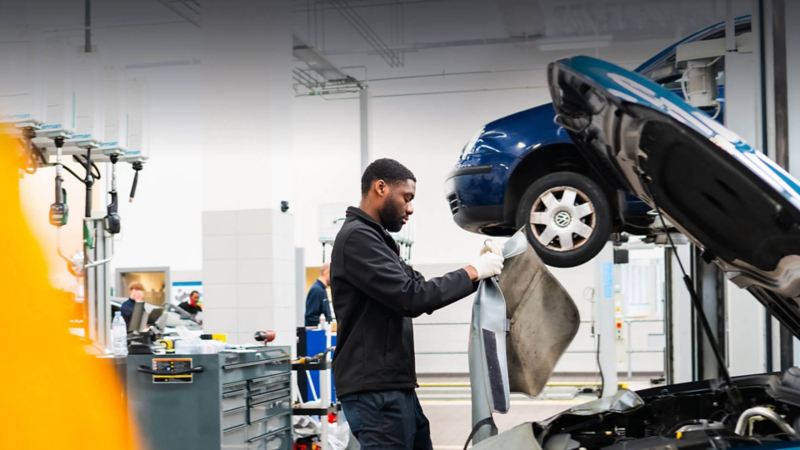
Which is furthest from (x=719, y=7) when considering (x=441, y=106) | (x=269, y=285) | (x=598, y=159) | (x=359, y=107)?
(x=598, y=159)

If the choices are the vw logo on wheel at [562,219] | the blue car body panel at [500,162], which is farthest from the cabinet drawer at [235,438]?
the vw logo on wheel at [562,219]

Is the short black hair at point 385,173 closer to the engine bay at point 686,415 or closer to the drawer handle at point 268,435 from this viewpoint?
the engine bay at point 686,415

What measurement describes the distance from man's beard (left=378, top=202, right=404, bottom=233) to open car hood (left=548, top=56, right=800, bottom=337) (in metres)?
0.69

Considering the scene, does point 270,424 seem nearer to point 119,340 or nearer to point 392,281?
point 119,340

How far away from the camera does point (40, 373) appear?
15.5 feet

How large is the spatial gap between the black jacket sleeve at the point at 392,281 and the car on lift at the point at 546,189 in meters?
1.76

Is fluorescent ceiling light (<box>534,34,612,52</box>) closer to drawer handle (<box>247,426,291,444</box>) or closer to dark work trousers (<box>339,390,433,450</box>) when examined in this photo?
drawer handle (<box>247,426,291,444</box>)

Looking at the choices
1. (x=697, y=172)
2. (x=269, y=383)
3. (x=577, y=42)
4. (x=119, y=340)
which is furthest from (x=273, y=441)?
(x=577, y=42)

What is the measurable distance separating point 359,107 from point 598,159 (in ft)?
36.7

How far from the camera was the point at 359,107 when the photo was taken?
13.8 meters

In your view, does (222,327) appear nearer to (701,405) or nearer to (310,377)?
(310,377)

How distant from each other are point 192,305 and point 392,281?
11.6 meters

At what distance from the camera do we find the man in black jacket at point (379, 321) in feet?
9.02

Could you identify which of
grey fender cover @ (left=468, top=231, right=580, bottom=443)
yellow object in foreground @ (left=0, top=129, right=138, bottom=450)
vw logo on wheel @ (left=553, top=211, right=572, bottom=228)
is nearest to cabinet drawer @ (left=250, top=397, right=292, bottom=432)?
yellow object in foreground @ (left=0, top=129, right=138, bottom=450)
